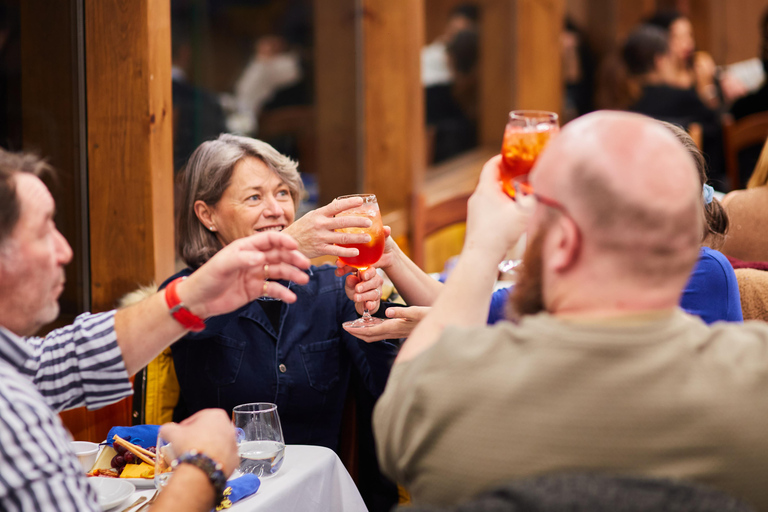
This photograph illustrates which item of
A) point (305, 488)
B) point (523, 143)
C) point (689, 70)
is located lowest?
point (305, 488)

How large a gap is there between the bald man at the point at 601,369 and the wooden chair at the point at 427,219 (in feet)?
10.1

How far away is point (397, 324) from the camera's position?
172 cm

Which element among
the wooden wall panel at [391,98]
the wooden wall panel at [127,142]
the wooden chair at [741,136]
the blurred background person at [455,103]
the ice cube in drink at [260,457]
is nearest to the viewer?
the ice cube in drink at [260,457]

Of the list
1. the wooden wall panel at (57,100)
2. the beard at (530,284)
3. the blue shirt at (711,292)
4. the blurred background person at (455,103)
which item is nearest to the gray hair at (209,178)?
the wooden wall panel at (57,100)

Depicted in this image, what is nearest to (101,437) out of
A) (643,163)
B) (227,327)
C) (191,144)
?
(227,327)

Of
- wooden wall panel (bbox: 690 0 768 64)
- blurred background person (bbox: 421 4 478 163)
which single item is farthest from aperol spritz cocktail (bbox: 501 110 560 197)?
wooden wall panel (bbox: 690 0 768 64)

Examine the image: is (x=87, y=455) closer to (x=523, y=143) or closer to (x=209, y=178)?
(x=209, y=178)

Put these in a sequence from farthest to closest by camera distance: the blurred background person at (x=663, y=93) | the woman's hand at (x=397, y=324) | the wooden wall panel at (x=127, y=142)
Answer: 1. the blurred background person at (x=663, y=93)
2. the wooden wall panel at (x=127, y=142)
3. the woman's hand at (x=397, y=324)

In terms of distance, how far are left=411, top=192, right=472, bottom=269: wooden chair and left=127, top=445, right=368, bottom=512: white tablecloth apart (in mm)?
2375

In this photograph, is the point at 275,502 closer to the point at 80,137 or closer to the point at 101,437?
the point at 101,437

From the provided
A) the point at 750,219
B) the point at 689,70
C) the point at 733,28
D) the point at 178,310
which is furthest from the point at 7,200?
the point at 733,28

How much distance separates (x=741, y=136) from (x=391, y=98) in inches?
84.9

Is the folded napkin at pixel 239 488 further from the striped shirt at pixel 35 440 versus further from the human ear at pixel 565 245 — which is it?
the human ear at pixel 565 245

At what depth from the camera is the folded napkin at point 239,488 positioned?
4.73 ft
